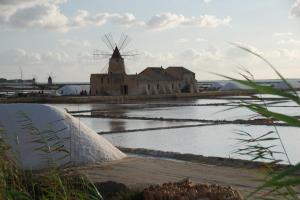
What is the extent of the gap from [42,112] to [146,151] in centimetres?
262

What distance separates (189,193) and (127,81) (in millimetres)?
36063

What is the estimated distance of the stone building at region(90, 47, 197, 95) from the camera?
39.6 metres

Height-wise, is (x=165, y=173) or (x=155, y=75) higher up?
(x=155, y=75)

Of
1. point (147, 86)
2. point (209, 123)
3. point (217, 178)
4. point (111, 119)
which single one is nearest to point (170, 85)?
point (147, 86)

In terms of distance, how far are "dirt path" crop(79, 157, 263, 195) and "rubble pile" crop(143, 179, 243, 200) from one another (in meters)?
1.98

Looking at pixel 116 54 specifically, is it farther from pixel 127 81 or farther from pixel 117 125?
pixel 117 125

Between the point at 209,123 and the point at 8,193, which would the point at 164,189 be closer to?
the point at 8,193

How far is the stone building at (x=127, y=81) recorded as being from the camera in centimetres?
3956

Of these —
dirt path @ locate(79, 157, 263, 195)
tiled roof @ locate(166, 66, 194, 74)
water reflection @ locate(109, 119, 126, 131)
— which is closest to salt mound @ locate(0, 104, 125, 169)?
dirt path @ locate(79, 157, 263, 195)

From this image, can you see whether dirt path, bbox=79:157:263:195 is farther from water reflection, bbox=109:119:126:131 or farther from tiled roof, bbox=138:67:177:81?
tiled roof, bbox=138:67:177:81

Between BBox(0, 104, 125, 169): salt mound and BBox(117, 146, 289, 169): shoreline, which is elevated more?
BBox(0, 104, 125, 169): salt mound

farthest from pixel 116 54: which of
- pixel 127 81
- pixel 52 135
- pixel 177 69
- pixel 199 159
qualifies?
pixel 52 135

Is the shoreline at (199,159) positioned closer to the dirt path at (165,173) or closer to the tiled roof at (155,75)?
the dirt path at (165,173)

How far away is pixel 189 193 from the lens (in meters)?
3.90
